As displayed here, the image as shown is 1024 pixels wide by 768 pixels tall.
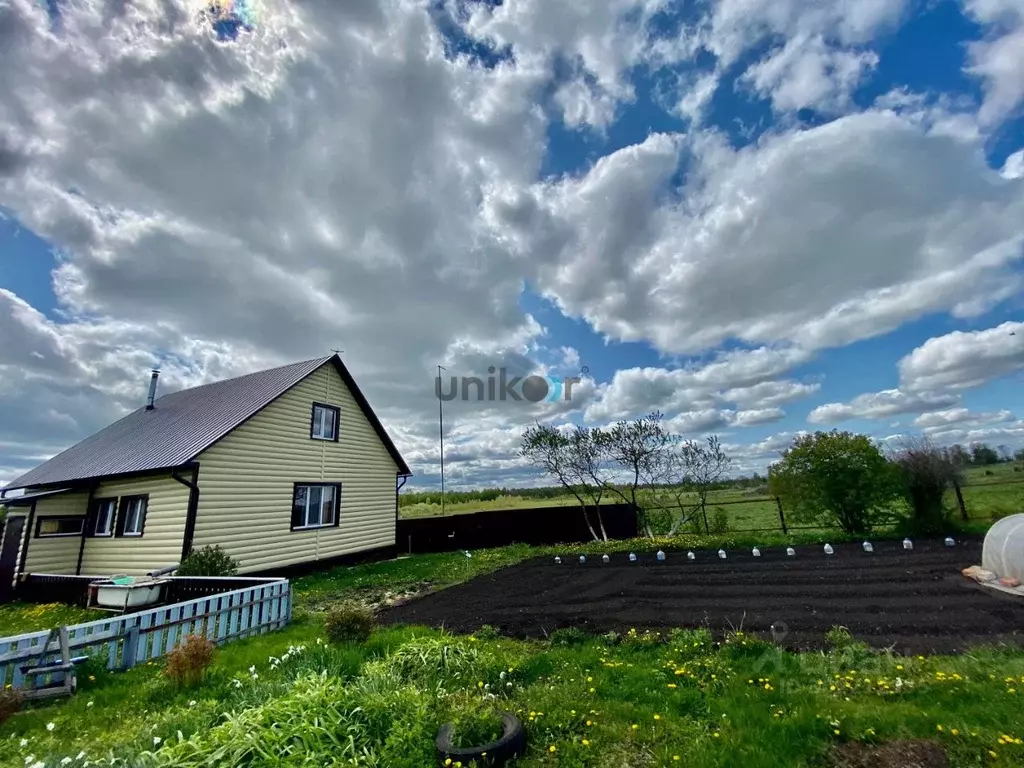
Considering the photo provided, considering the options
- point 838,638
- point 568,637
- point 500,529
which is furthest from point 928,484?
point 500,529

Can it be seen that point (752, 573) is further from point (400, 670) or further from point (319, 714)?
point (319, 714)

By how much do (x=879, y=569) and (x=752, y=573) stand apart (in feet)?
7.81

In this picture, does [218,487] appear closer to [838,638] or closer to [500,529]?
[500,529]

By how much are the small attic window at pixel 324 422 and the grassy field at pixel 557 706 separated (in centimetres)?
1000

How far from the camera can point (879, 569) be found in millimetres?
9391

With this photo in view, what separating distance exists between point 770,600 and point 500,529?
42.8 ft

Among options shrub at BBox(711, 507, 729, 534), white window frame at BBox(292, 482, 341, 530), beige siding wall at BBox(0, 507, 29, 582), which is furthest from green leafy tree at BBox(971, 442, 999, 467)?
beige siding wall at BBox(0, 507, 29, 582)

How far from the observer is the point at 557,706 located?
13.2 feet

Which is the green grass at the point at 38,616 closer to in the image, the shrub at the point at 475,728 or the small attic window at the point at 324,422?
the small attic window at the point at 324,422

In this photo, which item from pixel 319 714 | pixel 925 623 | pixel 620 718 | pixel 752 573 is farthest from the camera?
pixel 752 573

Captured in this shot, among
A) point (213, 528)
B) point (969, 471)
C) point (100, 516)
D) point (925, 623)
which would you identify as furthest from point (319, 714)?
point (969, 471)

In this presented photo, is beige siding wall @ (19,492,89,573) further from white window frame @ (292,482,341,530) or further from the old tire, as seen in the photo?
the old tire

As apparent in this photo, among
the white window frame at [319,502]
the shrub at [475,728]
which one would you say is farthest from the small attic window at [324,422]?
the shrub at [475,728]

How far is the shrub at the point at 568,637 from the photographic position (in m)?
6.15
